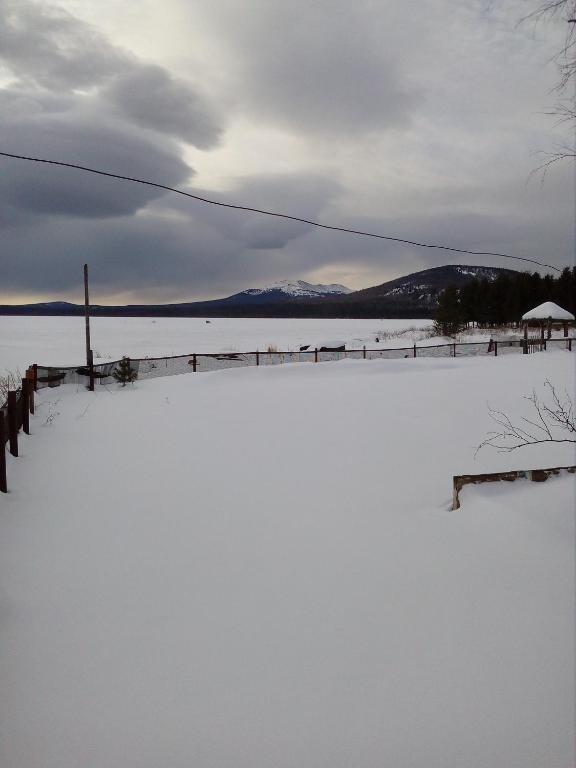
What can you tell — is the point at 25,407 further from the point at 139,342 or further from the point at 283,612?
the point at 139,342

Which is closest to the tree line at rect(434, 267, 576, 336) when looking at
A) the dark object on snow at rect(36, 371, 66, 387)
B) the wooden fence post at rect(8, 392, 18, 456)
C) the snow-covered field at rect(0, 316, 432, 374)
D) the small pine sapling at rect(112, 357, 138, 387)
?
the snow-covered field at rect(0, 316, 432, 374)

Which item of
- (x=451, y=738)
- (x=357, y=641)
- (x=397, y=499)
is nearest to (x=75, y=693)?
(x=357, y=641)

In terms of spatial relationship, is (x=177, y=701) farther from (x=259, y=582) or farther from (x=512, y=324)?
(x=512, y=324)

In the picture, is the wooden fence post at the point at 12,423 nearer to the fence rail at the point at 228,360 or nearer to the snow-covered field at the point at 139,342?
the fence rail at the point at 228,360

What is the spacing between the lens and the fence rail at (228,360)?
1802 centimetres

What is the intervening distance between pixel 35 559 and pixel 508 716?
449cm

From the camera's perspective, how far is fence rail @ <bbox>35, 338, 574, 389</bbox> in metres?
18.0

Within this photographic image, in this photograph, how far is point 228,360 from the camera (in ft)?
84.7

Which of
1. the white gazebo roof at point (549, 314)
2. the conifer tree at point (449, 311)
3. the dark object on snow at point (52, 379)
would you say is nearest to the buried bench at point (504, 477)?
the dark object on snow at point (52, 379)

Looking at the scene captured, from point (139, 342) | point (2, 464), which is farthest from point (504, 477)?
point (139, 342)

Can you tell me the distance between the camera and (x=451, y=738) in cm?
303

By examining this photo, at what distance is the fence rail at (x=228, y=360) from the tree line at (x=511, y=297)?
34358 mm

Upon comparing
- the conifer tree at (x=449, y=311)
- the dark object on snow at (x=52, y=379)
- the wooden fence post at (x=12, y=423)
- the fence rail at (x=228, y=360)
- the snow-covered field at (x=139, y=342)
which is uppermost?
the conifer tree at (x=449, y=311)

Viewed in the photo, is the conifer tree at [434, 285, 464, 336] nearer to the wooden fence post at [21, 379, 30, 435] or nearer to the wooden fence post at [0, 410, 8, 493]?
the wooden fence post at [21, 379, 30, 435]
